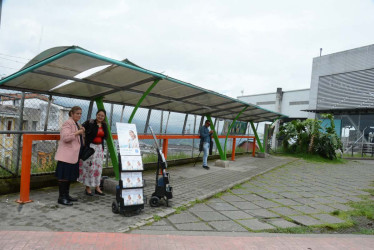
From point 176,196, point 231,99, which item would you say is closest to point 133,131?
point 176,196

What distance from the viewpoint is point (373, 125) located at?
19.8 meters

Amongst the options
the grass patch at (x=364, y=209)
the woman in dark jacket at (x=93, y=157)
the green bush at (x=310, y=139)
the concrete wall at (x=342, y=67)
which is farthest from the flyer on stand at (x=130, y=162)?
the concrete wall at (x=342, y=67)

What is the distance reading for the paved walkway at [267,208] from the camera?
12.9 feet

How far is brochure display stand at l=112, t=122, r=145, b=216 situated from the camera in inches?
160

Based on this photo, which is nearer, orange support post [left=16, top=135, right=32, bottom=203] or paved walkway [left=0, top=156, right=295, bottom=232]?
paved walkway [left=0, top=156, right=295, bottom=232]

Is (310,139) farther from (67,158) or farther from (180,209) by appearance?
(67,158)

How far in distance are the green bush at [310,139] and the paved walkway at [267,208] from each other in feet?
24.4

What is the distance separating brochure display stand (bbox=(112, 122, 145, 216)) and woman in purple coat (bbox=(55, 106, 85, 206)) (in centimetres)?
76

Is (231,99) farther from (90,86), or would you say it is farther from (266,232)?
(266,232)

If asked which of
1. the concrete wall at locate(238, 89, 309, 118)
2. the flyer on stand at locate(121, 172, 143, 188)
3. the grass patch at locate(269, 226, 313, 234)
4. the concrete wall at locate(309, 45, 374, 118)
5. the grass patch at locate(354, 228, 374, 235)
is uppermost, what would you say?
the concrete wall at locate(309, 45, 374, 118)

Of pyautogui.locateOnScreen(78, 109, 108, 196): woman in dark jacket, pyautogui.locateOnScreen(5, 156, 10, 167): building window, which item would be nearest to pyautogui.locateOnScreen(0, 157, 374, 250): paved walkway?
pyautogui.locateOnScreen(78, 109, 108, 196): woman in dark jacket

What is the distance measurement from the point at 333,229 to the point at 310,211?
0.83m

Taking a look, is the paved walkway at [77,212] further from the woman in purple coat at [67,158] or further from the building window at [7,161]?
the building window at [7,161]

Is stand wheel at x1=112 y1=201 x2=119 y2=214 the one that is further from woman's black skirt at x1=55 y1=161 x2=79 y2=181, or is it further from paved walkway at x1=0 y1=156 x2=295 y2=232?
woman's black skirt at x1=55 y1=161 x2=79 y2=181
